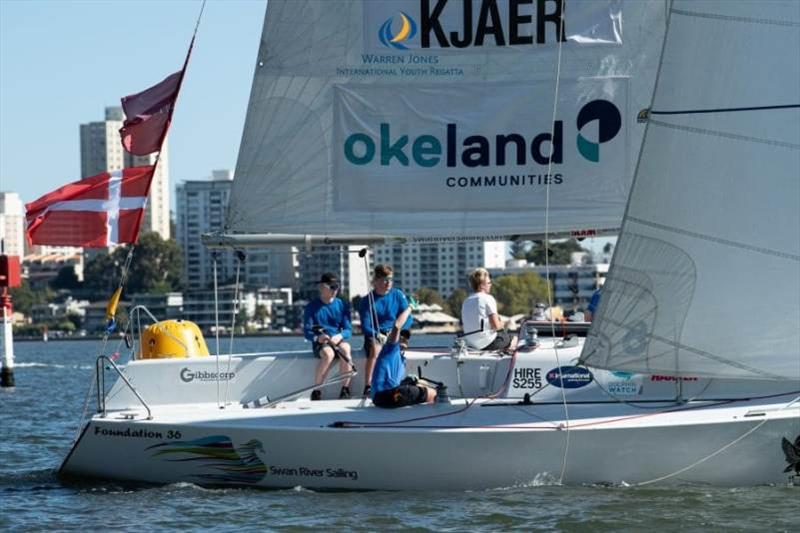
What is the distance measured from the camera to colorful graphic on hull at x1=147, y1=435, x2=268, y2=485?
12.2 metres

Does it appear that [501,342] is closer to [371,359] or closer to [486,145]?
[371,359]

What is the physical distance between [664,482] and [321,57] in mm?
4386

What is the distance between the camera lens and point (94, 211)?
1349 centimetres

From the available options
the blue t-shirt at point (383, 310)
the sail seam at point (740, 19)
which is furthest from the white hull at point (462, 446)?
the sail seam at point (740, 19)

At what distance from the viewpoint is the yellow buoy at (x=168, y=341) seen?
14156 millimetres

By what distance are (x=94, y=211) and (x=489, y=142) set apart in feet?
11.1

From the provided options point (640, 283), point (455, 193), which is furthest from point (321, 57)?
point (640, 283)

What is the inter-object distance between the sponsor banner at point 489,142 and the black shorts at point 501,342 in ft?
3.63

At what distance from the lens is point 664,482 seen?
11.7 m

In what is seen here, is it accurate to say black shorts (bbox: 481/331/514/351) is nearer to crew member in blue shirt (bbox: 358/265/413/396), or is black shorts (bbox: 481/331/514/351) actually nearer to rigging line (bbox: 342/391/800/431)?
crew member in blue shirt (bbox: 358/265/413/396)

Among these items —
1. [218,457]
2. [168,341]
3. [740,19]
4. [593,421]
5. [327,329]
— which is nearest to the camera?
[740,19]

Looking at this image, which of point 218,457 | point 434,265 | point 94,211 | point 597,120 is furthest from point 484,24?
point 434,265

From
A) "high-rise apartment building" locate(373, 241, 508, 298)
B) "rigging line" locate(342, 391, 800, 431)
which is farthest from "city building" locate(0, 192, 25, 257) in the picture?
"rigging line" locate(342, 391, 800, 431)

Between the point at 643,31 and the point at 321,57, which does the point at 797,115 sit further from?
the point at 321,57
